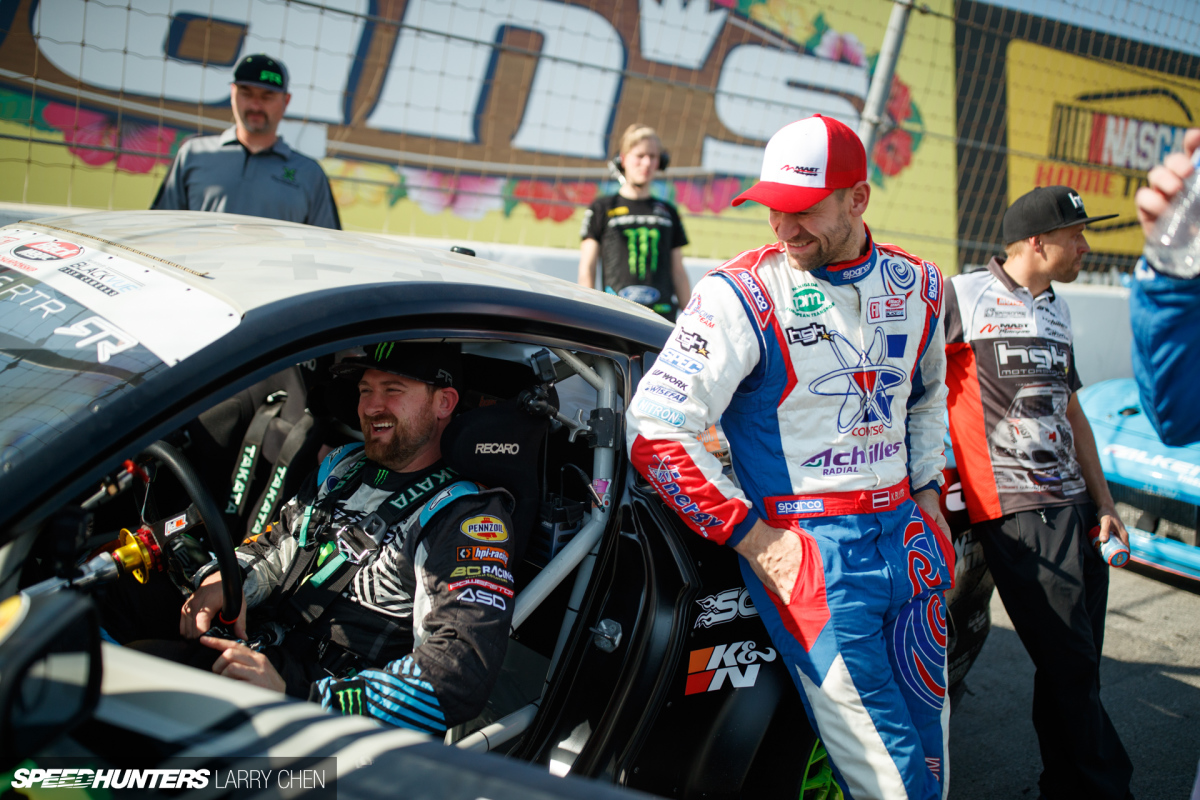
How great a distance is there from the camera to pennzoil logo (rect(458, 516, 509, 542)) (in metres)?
1.74

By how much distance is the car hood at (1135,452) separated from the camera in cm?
375

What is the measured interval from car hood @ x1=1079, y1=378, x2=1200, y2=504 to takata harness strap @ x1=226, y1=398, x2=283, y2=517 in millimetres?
3573

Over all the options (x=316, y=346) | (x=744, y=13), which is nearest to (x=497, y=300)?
(x=316, y=346)

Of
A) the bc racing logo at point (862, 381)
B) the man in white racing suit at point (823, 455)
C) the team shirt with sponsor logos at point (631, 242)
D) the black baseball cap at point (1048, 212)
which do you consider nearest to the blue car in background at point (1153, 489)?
the black baseball cap at point (1048, 212)

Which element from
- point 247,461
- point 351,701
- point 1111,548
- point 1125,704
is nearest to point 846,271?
point 1111,548

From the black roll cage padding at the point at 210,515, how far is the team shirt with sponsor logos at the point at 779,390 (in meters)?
0.82

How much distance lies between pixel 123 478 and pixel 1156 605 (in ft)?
14.4

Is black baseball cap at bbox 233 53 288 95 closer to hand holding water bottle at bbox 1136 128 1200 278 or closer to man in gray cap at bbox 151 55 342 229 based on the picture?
man in gray cap at bbox 151 55 342 229

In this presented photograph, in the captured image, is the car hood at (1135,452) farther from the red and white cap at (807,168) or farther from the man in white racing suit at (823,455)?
the red and white cap at (807,168)

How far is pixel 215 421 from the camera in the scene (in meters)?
2.49

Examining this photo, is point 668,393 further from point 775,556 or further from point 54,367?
point 54,367

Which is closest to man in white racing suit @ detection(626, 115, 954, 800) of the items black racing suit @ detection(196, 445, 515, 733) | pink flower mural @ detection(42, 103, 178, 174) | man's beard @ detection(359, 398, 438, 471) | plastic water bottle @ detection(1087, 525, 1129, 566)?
black racing suit @ detection(196, 445, 515, 733)

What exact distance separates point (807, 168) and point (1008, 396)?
Answer: 115 cm

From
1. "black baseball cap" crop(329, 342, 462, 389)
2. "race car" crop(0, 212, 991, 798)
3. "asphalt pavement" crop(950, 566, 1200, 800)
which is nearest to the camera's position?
"race car" crop(0, 212, 991, 798)
